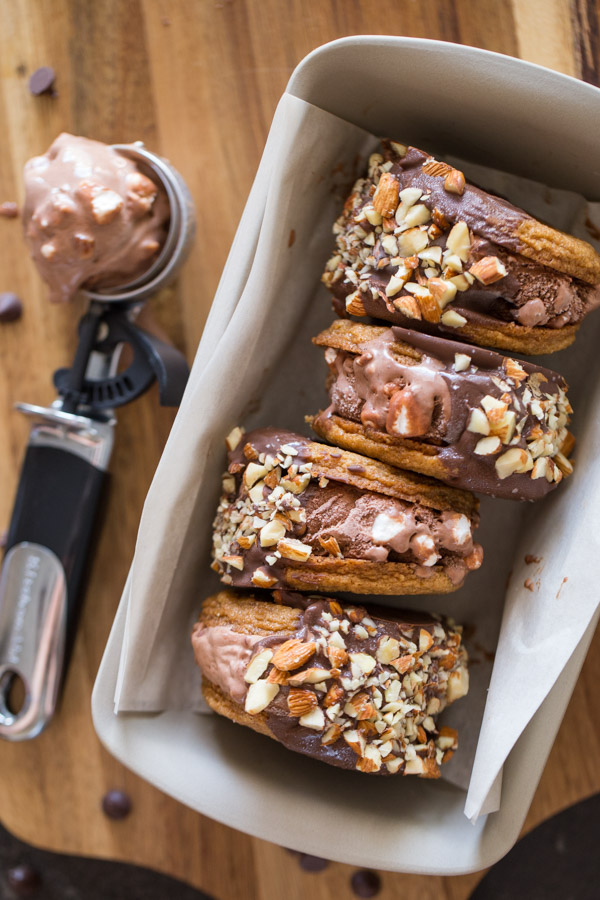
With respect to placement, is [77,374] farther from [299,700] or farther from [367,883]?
[367,883]

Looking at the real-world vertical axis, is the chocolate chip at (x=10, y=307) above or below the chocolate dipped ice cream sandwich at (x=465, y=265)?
below

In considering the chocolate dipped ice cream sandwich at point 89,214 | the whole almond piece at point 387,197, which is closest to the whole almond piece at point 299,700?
the whole almond piece at point 387,197

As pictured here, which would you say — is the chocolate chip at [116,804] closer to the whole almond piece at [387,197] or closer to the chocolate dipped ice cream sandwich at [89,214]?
the chocolate dipped ice cream sandwich at [89,214]

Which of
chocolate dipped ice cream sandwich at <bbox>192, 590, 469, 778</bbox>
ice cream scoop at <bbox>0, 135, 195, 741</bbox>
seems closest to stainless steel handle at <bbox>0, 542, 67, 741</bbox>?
ice cream scoop at <bbox>0, 135, 195, 741</bbox>

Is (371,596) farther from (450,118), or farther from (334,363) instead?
(450,118)

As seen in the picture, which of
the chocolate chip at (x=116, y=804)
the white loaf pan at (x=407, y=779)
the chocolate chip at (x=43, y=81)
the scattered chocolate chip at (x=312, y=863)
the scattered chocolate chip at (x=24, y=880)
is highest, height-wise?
the chocolate chip at (x=43, y=81)

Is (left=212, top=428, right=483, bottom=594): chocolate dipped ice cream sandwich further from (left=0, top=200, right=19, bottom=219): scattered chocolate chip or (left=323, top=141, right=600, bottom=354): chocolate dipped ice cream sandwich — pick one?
(left=0, top=200, right=19, bottom=219): scattered chocolate chip

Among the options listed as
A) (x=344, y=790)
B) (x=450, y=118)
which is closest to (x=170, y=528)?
(x=344, y=790)
